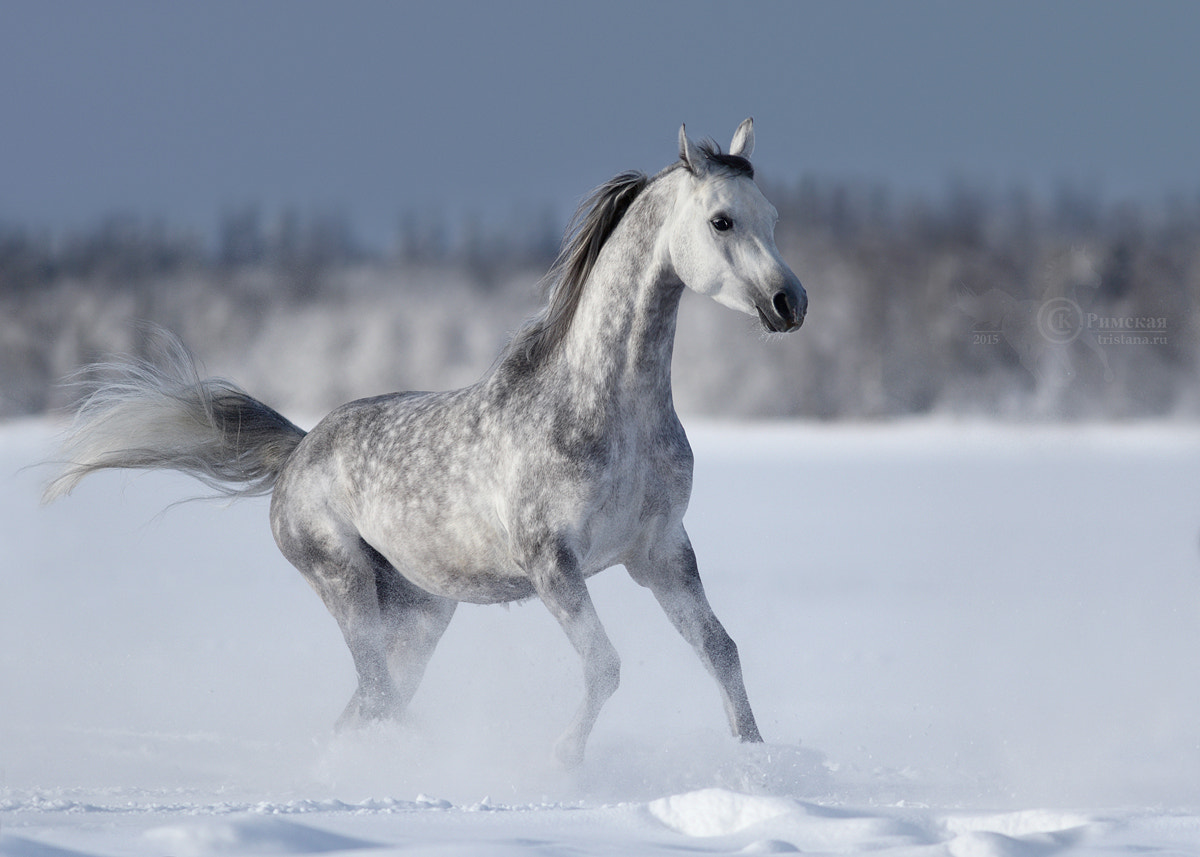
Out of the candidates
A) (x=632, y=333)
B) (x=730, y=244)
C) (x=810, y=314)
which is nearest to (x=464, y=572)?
(x=632, y=333)

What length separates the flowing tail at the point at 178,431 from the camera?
5.05 meters

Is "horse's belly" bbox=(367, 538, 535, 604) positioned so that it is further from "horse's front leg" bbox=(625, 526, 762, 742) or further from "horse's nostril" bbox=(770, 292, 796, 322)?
"horse's nostril" bbox=(770, 292, 796, 322)

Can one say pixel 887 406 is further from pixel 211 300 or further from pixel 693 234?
pixel 693 234

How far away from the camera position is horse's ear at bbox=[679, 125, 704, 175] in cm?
363

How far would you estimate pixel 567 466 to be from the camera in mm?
3688

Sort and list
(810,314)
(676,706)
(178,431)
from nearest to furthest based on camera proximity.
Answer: (178,431), (676,706), (810,314)

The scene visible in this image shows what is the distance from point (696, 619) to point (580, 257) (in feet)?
3.69

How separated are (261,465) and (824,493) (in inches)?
354

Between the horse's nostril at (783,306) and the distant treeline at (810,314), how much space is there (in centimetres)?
1707

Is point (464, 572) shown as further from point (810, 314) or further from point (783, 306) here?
point (810, 314)

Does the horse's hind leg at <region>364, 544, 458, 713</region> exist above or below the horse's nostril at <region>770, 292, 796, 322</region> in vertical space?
below

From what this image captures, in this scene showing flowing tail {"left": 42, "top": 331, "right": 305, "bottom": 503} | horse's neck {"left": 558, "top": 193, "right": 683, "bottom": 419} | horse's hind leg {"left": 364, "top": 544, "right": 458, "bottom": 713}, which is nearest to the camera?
horse's neck {"left": 558, "top": 193, "right": 683, "bottom": 419}

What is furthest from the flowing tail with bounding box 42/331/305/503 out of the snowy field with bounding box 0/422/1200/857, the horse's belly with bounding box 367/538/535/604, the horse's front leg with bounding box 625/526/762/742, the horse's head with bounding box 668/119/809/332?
the horse's head with bounding box 668/119/809/332

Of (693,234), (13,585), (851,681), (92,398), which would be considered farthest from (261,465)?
(13,585)
